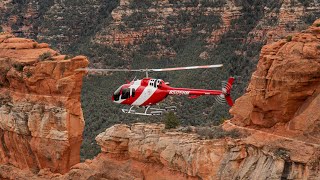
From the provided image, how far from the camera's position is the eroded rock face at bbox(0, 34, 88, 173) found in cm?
3584

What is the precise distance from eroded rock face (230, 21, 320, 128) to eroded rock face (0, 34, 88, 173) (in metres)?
10.4

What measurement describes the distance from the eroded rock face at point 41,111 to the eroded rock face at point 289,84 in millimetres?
10448

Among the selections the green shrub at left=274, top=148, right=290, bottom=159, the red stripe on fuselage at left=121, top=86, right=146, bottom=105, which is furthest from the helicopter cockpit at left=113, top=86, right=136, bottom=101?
the green shrub at left=274, top=148, right=290, bottom=159

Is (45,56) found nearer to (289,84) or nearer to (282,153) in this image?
(289,84)

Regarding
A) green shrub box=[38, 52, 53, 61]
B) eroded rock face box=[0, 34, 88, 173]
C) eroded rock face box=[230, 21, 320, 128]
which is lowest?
eroded rock face box=[0, 34, 88, 173]

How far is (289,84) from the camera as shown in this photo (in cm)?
2659

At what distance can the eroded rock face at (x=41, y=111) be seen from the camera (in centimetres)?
3584

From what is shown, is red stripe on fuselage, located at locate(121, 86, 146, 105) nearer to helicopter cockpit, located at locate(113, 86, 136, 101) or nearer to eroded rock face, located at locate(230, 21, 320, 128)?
helicopter cockpit, located at locate(113, 86, 136, 101)

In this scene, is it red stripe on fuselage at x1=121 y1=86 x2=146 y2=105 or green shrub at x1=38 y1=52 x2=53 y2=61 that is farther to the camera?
green shrub at x1=38 y1=52 x2=53 y2=61

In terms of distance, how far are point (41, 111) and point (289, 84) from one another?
1346 centimetres

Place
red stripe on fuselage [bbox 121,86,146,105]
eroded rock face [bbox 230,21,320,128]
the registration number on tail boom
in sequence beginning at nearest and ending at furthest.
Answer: eroded rock face [bbox 230,21,320,128] < the registration number on tail boom < red stripe on fuselage [bbox 121,86,146,105]

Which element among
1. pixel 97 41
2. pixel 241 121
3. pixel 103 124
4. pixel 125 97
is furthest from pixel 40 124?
pixel 97 41

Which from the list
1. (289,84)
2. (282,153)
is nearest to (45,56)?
(289,84)

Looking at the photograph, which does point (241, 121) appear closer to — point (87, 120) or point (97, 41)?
point (87, 120)
